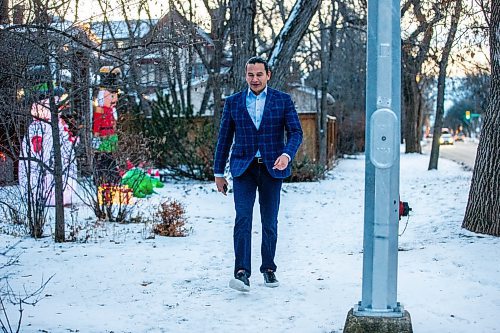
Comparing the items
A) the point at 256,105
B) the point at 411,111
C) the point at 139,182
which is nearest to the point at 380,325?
the point at 256,105

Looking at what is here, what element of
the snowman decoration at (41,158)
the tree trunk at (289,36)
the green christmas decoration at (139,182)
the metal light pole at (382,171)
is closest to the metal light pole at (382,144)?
the metal light pole at (382,171)

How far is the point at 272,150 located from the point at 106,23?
8.35 ft

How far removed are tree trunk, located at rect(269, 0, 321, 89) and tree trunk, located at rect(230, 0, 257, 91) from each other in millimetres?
961

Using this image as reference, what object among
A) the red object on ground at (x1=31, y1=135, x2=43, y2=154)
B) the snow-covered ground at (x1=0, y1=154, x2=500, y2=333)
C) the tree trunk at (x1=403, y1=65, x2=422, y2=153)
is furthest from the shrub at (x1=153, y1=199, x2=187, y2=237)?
the tree trunk at (x1=403, y1=65, x2=422, y2=153)

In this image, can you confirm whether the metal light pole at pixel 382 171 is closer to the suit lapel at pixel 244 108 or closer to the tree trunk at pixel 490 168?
the suit lapel at pixel 244 108

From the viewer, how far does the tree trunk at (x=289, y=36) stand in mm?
13688

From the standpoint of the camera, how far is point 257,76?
572 centimetres

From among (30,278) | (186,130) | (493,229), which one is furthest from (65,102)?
(186,130)

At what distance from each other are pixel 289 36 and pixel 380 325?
407 inches

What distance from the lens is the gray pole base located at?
4.21 metres

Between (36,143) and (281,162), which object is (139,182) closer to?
(36,143)

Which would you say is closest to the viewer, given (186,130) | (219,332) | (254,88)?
(219,332)

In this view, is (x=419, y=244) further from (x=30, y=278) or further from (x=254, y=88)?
(x=30, y=278)

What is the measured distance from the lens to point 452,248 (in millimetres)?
7254
